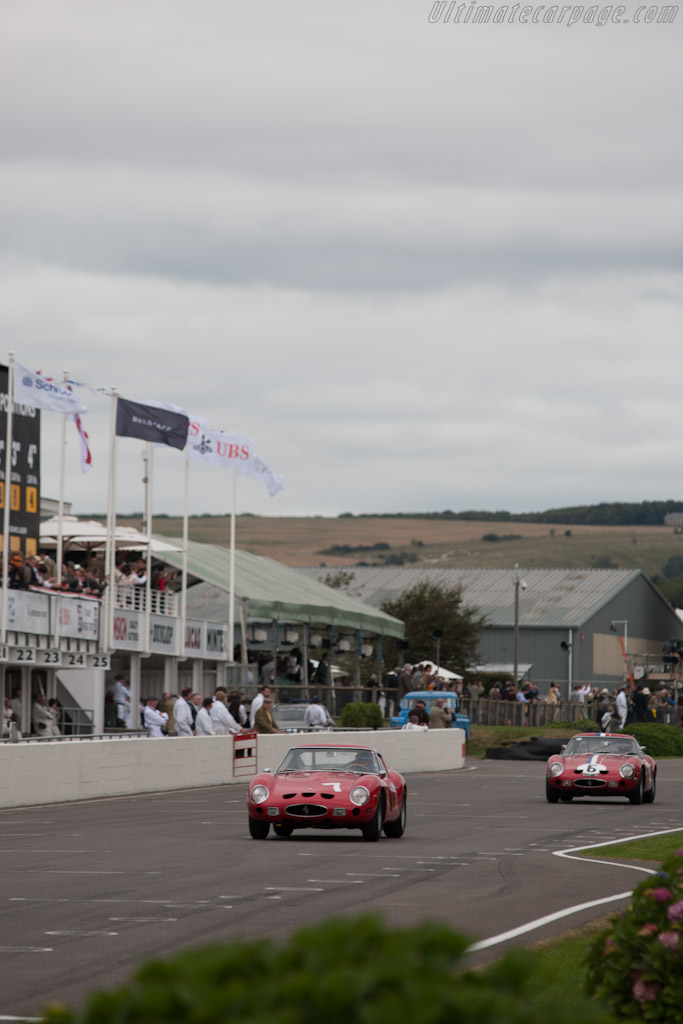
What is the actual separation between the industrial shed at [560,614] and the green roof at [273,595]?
945 inches

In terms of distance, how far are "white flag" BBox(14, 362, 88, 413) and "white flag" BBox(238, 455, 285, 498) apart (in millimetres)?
11249

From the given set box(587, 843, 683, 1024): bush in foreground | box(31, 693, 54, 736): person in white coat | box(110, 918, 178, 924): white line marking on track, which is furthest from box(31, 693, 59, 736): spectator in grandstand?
box(587, 843, 683, 1024): bush in foreground

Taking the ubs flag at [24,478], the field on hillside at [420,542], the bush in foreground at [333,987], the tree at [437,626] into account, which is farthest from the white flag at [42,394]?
the field on hillside at [420,542]

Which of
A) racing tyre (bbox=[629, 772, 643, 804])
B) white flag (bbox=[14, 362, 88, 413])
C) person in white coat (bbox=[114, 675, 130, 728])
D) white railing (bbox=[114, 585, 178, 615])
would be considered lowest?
racing tyre (bbox=[629, 772, 643, 804])

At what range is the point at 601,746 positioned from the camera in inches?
1108

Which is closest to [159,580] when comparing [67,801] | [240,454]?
[240,454]

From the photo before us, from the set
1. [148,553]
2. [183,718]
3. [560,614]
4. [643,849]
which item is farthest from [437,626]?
[643,849]

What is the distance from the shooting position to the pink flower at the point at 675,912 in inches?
276

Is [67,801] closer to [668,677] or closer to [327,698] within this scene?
[327,698]

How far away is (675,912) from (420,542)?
178375mm

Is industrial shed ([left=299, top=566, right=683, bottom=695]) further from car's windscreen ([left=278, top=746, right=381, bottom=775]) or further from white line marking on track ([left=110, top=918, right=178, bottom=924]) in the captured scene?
white line marking on track ([left=110, top=918, right=178, bottom=924])

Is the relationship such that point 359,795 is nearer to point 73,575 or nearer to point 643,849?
point 643,849

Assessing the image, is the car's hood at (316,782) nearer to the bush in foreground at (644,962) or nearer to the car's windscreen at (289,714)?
the bush in foreground at (644,962)

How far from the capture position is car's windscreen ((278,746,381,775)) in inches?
805
